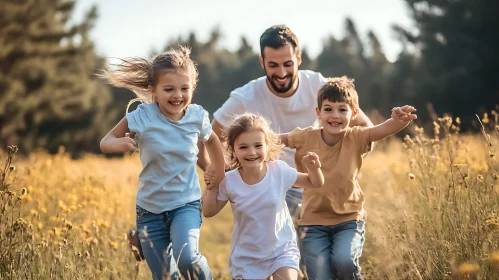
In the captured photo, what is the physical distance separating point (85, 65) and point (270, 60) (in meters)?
30.6

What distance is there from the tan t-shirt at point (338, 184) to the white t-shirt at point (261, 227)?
0.48m

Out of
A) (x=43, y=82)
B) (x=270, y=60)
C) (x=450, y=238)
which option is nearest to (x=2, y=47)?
(x=43, y=82)

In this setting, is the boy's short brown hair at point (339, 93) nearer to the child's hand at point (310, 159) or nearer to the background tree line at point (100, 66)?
the child's hand at point (310, 159)

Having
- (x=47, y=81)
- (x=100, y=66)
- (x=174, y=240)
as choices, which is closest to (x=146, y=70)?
(x=174, y=240)

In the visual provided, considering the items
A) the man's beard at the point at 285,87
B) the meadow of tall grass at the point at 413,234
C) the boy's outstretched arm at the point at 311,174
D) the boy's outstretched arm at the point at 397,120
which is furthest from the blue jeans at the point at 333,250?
the man's beard at the point at 285,87

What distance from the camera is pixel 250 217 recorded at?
4020mm

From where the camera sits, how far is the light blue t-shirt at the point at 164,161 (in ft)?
13.4

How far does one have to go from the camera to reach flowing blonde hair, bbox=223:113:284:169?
13.4ft

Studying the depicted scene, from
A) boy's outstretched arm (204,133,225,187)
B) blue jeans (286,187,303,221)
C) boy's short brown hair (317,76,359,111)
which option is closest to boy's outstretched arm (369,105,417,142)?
boy's short brown hair (317,76,359,111)

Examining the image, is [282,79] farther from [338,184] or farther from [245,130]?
[245,130]

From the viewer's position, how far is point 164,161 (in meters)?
4.09

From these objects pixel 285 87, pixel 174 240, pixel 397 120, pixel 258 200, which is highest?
pixel 285 87

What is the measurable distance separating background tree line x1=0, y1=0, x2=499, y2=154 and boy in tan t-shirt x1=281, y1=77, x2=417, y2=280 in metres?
14.3

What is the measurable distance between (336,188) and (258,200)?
30.3 inches
